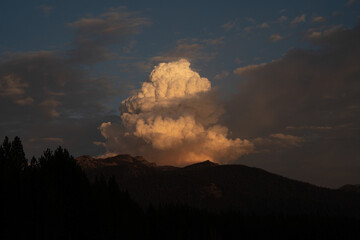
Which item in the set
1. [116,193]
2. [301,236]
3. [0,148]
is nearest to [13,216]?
[0,148]

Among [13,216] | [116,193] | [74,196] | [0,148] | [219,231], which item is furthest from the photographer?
[219,231]

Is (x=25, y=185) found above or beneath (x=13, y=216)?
above

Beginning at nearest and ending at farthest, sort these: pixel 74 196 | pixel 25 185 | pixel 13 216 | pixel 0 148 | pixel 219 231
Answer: pixel 13 216, pixel 25 185, pixel 74 196, pixel 0 148, pixel 219 231

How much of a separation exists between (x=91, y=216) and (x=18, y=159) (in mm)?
27435

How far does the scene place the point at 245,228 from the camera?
163 meters

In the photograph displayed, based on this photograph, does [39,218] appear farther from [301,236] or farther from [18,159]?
[301,236]

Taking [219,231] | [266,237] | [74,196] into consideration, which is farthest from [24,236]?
[266,237]

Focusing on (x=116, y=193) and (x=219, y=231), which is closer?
(x=116, y=193)

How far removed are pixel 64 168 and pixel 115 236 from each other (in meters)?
22.4

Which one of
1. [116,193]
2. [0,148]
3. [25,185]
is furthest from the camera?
[116,193]

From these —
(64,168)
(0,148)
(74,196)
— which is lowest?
(74,196)

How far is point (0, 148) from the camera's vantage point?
8731 cm

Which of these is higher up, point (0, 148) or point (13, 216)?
point (0, 148)

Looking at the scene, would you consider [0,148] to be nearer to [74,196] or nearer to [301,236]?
[74,196]
